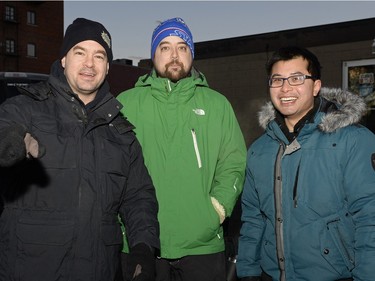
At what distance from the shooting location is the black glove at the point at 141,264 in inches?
113

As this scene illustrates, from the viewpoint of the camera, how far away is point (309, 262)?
2990mm

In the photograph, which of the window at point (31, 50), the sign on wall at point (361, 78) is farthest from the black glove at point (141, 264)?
the window at point (31, 50)

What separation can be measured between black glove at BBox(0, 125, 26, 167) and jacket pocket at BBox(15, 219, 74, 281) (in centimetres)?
70

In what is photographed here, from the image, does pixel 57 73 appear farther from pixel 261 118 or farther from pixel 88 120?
pixel 261 118

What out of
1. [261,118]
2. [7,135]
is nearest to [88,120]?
[7,135]

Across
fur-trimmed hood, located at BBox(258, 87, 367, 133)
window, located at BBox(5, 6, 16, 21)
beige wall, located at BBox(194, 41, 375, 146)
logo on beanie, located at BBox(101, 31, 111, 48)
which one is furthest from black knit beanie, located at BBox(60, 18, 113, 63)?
window, located at BBox(5, 6, 16, 21)

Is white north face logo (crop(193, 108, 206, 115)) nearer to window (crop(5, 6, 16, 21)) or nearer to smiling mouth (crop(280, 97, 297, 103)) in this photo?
smiling mouth (crop(280, 97, 297, 103))

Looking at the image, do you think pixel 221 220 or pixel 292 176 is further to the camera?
pixel 221 220

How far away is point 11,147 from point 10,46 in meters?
47.6

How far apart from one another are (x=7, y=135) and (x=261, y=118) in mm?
1962

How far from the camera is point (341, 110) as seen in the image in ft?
10.1

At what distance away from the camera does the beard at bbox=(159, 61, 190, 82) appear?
3.80 m

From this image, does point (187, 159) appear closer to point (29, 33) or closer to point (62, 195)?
point (62, 195)

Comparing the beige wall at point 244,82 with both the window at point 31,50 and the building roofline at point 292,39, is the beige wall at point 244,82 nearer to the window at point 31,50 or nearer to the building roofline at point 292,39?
the building roofline at point 292,39
